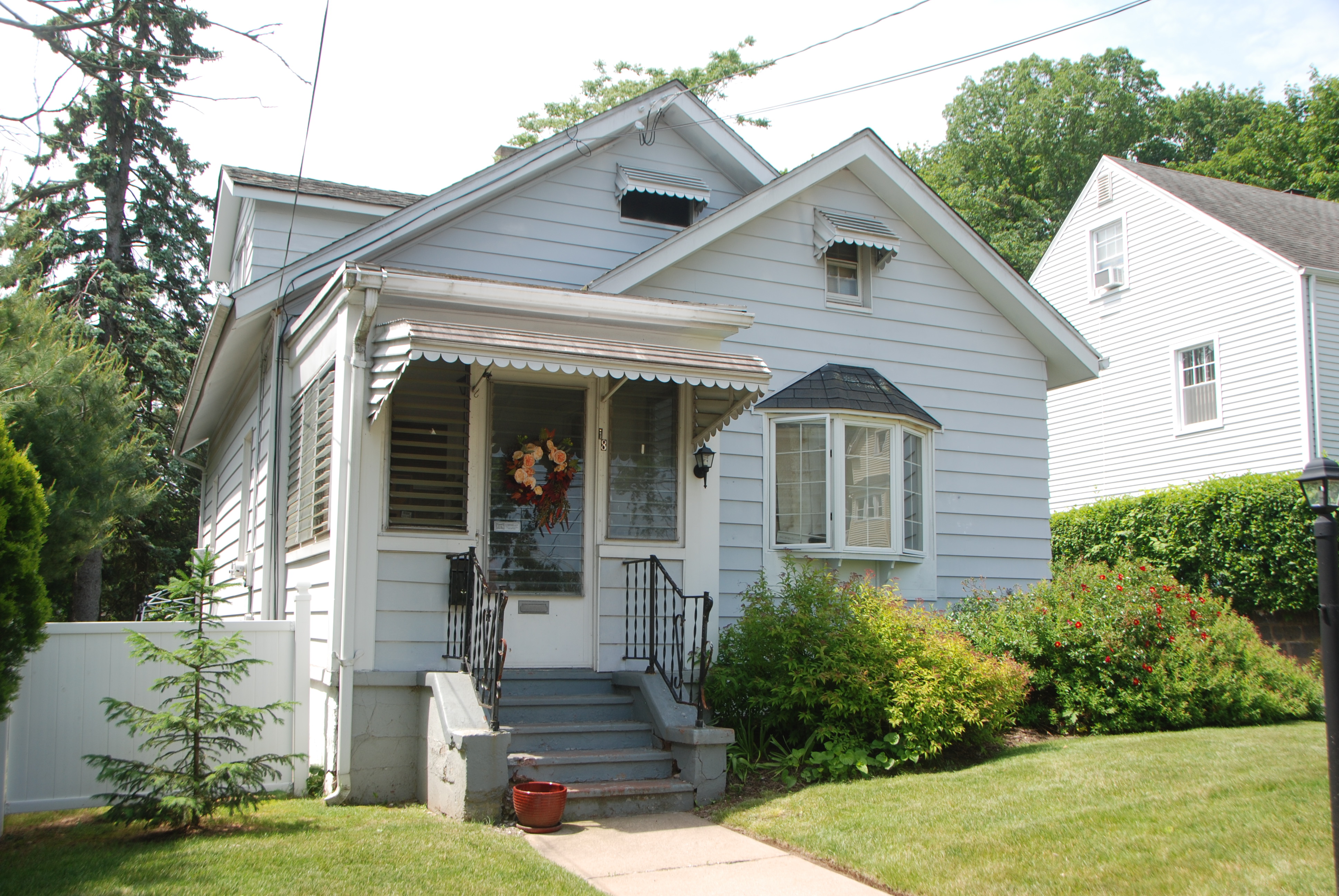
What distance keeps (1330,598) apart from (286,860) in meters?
A: 5.22

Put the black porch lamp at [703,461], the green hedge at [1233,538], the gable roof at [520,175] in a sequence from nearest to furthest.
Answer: the black porch lamp at [703,461] → the gable roof at [520,175] → the green hedge at [1233,538]

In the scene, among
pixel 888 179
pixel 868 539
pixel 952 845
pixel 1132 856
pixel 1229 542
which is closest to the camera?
pixel 1132 856

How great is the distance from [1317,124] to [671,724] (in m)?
28.8

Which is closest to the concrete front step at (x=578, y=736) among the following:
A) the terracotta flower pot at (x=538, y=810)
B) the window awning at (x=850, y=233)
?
the terracotta flower pot at (x=538, y=810)

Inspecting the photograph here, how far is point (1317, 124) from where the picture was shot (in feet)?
89.7

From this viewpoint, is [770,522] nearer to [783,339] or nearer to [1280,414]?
[783,339]

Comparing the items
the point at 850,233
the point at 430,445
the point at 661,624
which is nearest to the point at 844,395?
the point at 850,233

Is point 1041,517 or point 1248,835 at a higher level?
point 1041,517

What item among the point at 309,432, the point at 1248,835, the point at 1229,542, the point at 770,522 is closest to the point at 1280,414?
the point at 1229,542

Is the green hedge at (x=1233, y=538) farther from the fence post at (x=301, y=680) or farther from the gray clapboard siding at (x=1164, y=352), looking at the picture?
the fence post at (x=301, y=680)

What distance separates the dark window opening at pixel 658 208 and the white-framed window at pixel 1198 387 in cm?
1077

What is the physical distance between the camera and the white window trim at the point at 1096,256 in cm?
1975

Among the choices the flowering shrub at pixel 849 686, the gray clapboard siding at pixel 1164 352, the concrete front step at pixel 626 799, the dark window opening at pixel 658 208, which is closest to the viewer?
the concrete front step at pixel 626 799

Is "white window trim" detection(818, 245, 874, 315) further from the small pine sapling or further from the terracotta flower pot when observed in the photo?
the small pine sapling
